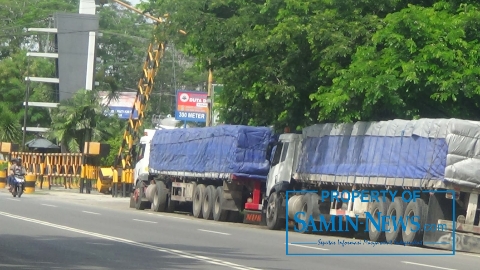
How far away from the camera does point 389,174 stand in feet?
67.8

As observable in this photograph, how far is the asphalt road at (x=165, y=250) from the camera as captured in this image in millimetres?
13648

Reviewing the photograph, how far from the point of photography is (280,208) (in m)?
24.7

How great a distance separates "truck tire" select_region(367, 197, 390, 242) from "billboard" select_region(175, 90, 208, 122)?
89.8 feet

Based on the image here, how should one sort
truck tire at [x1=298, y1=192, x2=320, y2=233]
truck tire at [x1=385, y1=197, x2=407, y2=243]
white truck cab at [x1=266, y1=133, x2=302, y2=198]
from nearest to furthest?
1. truck tire at [x1=385, y1=197, x2=407, y2=243]
2. truck tire at [x1=298, y1=192, x2=320, y2=233]
3. white truck cab at [x1=266, y1=133, x2=302, y2=198]

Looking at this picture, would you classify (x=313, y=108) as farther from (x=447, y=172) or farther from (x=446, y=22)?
(x=447, y=172)

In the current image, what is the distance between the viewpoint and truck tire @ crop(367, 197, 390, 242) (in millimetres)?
20719

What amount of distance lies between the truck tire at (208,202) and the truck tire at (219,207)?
0.21 metres

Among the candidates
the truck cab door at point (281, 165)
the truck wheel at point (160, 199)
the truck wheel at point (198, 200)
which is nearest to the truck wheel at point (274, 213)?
the truck cab door at point (281, 165)

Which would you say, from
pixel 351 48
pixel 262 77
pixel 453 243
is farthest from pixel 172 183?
pixel 453 243

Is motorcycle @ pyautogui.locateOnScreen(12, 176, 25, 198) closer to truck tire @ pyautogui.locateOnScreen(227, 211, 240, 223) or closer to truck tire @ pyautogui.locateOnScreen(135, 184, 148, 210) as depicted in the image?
truck tire @ pyautogui.locateOnScreen(135, 184, 148, 210)

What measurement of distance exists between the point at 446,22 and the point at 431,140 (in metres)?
3.55

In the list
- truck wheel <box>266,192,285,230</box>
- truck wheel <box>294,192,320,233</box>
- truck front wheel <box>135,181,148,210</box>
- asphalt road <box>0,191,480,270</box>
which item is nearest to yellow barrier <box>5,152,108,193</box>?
truck front wheel <box>135,181,148,210</box>

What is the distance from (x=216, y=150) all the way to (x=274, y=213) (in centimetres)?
452

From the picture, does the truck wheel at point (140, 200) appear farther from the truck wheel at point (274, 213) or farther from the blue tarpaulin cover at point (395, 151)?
the blue tarpaulin cover at point (395, 151)
